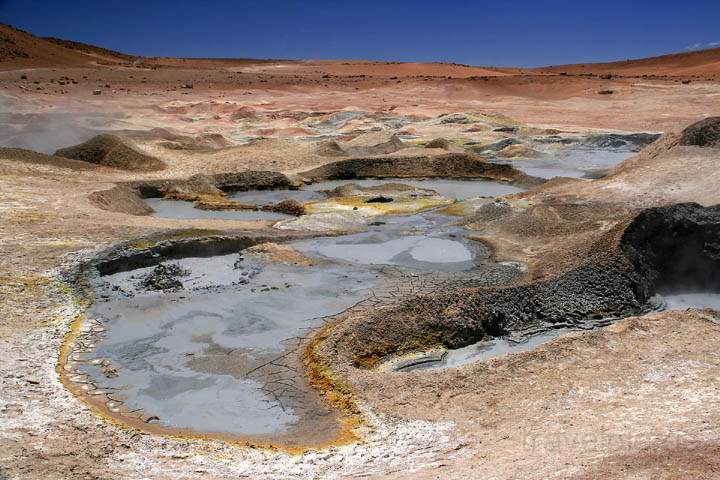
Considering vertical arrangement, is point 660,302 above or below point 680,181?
below

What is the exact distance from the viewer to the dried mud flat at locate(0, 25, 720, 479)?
209 inches

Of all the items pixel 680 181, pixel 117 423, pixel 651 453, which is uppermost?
pixel 680 181

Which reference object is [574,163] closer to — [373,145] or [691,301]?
[373,145]

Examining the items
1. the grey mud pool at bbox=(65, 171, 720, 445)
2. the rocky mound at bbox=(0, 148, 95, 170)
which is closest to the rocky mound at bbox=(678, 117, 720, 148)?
the grey mud pool at bbox=(65, 171, 720, 445)

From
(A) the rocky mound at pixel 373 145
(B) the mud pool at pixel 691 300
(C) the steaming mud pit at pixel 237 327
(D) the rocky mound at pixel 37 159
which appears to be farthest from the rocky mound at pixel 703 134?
(D) the rocky mound at pixel 37 159

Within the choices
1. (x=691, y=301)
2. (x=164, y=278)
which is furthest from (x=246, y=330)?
(x=691, y=301)

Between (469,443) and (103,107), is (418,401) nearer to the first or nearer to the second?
(469,443)

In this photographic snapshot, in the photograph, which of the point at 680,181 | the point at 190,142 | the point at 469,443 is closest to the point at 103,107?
the point at 190,142

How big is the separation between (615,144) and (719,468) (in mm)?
21163

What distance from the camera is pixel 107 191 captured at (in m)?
15.2

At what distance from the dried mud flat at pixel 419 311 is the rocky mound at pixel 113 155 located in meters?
0.08

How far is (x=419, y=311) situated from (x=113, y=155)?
13.2 m

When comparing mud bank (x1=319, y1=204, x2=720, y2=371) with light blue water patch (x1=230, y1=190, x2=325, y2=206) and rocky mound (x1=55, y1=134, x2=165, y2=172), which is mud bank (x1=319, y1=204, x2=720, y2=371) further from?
rocky mound (x1=55, y1=134, x2=165, y2=172)

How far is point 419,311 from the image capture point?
8430 mm
